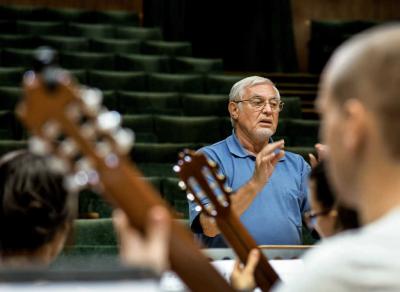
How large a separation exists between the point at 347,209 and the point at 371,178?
1.98 ft

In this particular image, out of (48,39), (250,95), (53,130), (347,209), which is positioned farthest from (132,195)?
(48,39)

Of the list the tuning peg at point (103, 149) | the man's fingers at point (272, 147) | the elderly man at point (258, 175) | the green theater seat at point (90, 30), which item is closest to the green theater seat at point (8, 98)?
the green theater seat at point (90, 30)

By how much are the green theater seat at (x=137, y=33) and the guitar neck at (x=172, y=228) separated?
606 cm

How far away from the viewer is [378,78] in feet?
3.14

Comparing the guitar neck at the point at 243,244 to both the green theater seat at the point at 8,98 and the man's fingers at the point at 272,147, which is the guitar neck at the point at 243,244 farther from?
the green theater seat at the point at 8,98

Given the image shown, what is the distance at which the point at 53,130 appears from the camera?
3.17ft

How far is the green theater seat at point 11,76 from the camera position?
592cm

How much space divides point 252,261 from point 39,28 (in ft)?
18.3

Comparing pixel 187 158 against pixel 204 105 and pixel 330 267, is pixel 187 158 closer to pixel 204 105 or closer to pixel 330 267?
pixel 330 267

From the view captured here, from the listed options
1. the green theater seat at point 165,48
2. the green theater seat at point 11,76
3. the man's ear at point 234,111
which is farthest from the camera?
the green theater seat at point 165,48

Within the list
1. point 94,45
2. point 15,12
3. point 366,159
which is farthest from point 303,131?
point 366,159

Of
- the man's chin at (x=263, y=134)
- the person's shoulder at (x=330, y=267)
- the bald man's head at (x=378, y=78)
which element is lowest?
the man's chin at (x=263, y=134)

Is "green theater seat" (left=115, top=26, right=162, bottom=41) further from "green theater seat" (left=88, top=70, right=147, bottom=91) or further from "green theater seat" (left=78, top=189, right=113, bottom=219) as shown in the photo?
"green theater seat" (left=78, top=189, right=113, bottom=219)

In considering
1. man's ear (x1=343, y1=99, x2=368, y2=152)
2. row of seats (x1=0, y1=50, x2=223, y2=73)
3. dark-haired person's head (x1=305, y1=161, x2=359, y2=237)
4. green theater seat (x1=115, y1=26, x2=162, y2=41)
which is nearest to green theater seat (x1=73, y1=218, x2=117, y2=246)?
dark-haired person's head (x1=305, y1=161, x2=359, y2=237)
